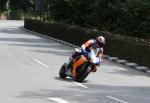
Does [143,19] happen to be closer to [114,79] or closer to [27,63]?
[27,63]

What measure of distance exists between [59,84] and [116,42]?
13.2 meters

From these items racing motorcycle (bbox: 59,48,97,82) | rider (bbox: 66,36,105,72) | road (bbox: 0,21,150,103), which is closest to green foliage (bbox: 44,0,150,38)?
road (bbox: 0,21,150,103)

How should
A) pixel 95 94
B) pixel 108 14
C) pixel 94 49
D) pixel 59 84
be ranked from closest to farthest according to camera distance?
pixel 95 94 < pixel 59 84 < pixel 94 49 < pixel 108 14

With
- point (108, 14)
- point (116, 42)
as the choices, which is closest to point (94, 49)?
point (116, 42)

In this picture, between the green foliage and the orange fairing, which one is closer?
the orange fairing

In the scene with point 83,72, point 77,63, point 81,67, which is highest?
point 77,63

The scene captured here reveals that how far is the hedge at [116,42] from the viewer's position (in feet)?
89.0

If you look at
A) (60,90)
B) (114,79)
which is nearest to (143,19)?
(114,79)

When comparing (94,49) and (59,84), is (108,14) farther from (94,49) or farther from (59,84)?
(59,84)

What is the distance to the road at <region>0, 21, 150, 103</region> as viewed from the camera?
15023 millimetres

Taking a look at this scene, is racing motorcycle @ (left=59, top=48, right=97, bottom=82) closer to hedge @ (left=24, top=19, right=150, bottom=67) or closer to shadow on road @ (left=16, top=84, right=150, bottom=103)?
shadow on road @ (left=16, top=84, right=150, bottom=103)

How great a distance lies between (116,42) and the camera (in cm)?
3097

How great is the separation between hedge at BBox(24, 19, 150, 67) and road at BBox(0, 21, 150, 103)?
41.0 inches

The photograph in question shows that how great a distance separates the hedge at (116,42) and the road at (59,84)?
1041 millimetres
